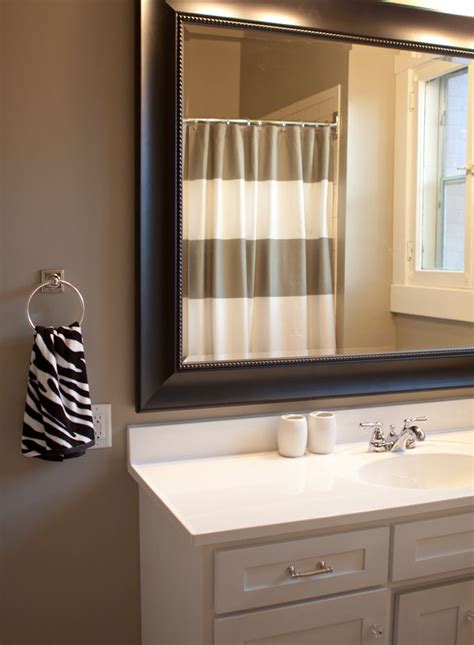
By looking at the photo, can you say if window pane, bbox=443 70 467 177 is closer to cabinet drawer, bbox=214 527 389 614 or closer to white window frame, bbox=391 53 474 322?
white window frame, bbox=391 53 474 322

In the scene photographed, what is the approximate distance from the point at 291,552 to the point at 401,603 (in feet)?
1.06

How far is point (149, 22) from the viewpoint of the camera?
6.15ft

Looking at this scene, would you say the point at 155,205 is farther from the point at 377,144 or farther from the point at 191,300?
the point at 377,144

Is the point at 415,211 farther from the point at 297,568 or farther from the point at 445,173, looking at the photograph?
the point at 297,568

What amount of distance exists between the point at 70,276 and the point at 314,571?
0.93 meters

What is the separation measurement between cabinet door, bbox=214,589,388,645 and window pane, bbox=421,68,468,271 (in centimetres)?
107

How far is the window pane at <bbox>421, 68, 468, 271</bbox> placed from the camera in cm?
230

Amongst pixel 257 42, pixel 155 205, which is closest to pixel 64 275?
Answer: pixel 155 205

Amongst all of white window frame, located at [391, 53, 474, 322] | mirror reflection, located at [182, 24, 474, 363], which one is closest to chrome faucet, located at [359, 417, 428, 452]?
mirror reflection, located at [182, 24, 474, 363]

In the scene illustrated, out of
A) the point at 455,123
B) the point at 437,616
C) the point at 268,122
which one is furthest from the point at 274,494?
the point at 455,123

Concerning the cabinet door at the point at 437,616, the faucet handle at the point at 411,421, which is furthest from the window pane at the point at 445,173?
the cabinet door at the point at 437,616

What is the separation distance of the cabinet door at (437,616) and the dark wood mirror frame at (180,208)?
641mm

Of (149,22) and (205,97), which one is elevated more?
(149,22)

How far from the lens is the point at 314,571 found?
161 centimetres
